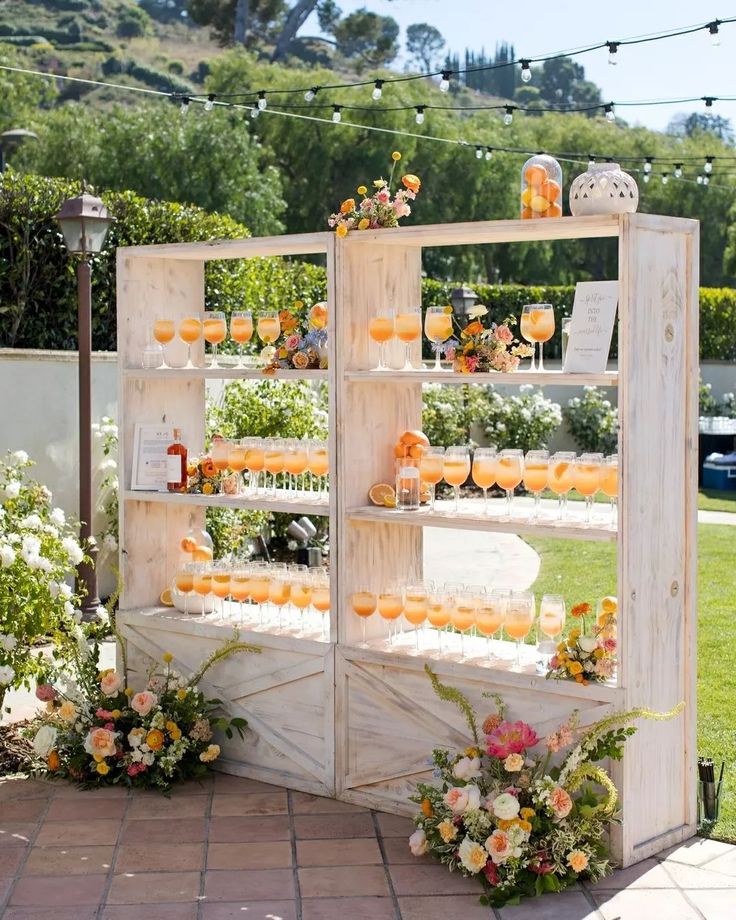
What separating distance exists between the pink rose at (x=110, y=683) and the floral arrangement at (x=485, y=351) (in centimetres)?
183

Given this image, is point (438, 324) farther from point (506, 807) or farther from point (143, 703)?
point (143, 703)

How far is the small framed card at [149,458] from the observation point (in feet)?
16.1

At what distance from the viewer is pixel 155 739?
14.5 ft

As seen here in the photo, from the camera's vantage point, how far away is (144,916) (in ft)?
11.2

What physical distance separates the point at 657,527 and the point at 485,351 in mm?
793

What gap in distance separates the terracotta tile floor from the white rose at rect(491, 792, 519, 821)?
9.5 inches

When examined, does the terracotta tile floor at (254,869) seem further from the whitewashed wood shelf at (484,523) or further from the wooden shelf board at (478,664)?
the whitewashed wood shelf at (484,523)

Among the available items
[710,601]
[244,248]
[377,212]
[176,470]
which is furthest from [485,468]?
[710,601]

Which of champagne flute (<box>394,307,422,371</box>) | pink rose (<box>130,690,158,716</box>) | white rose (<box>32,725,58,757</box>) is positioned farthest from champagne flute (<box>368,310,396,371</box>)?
white rose (<box>32,725,58,757</box>)

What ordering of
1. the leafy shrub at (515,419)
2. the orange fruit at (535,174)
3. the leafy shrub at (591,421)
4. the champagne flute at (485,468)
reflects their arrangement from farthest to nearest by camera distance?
the leafy shrub at (591,421) → the leafy shrub at (515,419) → the champagne flute at (485,468) → the orange fruit at (535,174)

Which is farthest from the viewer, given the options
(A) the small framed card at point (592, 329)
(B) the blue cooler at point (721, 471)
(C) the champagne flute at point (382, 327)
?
(B) the blue cooler at point (721, 471)

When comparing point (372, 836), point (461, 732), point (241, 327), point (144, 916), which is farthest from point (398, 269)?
point (144, 916)

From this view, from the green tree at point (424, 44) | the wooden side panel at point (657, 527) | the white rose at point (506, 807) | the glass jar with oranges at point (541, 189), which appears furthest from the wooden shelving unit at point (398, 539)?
the green tree at point (424, 44)

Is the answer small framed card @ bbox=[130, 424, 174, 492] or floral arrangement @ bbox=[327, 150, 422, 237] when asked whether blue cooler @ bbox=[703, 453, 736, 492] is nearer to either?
small framed card @ bbox=[130, 424, 174, 492]
